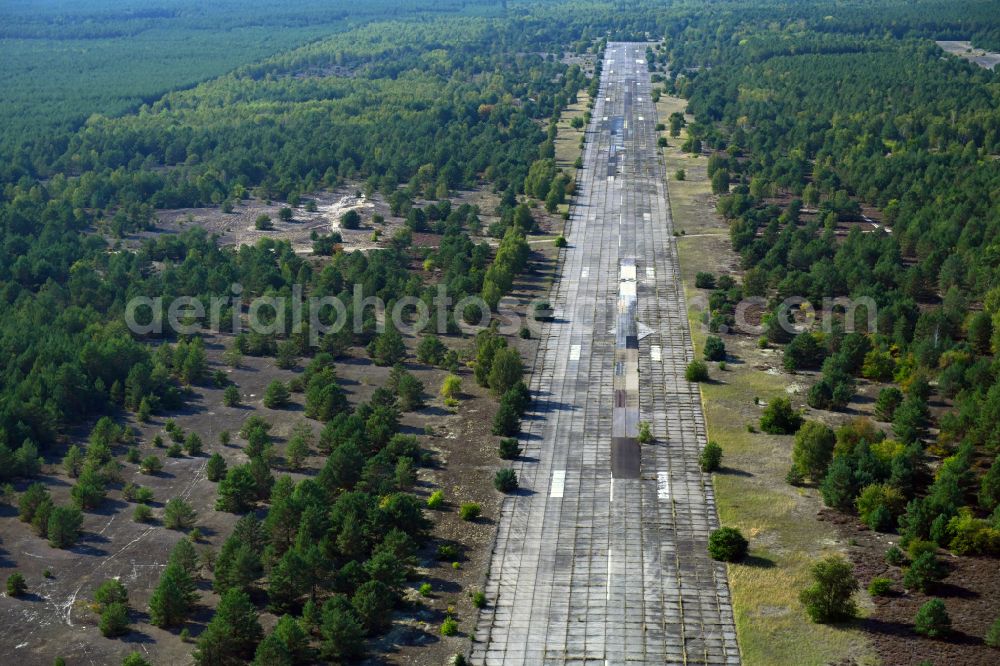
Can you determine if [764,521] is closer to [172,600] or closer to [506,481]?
[506,481]

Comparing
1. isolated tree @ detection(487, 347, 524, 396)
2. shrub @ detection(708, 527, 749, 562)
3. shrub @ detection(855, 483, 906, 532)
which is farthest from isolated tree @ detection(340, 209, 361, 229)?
shrub @ detection(855, 483, 906, 532)

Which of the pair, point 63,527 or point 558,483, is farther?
point 558,483

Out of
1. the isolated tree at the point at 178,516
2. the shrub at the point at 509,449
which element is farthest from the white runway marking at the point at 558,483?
the isolated tree at the point at 178,516

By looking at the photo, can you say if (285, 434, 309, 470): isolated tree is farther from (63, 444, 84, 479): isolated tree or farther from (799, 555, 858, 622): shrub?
(799, 555, 858, 622): shrub

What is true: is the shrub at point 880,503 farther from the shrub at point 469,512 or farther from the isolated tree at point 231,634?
the isolated tree at point 231,634

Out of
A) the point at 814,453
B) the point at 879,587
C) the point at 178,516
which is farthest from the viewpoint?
the point at 814,453

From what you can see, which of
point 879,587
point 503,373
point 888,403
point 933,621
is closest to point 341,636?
point 879,587
